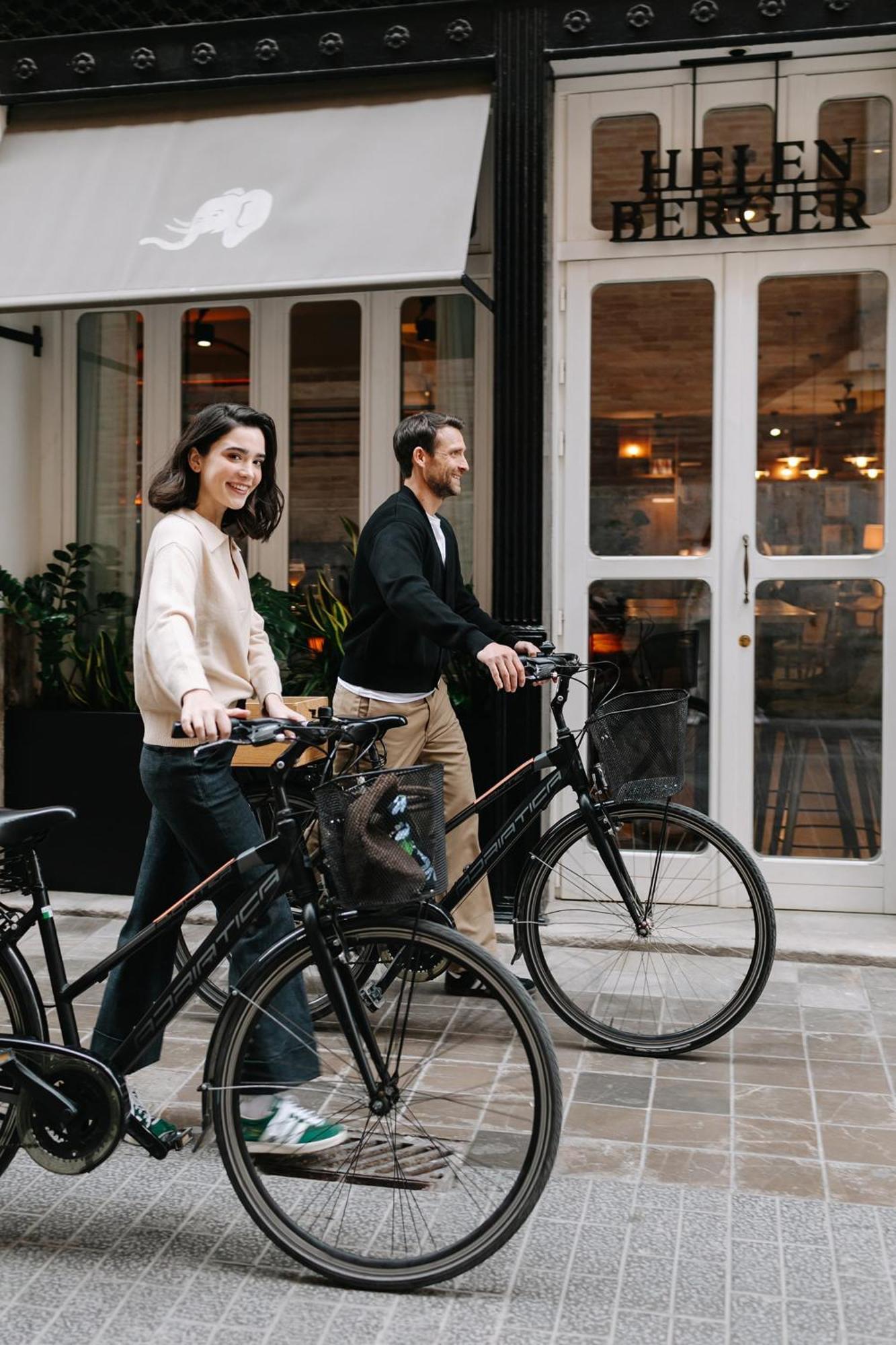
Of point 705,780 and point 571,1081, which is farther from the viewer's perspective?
point 705,780

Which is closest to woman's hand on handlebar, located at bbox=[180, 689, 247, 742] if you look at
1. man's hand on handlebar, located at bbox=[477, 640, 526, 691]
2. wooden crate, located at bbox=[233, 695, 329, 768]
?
man's hand on handlebar, located at bbox=[477, 640, 526, 691]

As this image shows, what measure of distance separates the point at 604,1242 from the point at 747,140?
4921mm

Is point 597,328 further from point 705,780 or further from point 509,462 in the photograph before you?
point 705,780

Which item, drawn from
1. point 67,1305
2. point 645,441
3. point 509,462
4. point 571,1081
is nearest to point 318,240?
point 509,462

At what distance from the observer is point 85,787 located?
689 centimetres

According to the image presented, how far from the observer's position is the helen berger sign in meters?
6.23

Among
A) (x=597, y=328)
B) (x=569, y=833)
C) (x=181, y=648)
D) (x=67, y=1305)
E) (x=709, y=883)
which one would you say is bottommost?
(x=67, y=1305)

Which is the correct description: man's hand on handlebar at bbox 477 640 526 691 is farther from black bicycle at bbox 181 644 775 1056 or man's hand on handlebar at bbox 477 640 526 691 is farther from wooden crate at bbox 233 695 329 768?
wooden crate at bbox 233 695 329 768

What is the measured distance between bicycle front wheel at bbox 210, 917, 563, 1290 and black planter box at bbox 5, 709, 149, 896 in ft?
12.0

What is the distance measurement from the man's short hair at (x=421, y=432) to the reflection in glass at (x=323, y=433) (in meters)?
2.32

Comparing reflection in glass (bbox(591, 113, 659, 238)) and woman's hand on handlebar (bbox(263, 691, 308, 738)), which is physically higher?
reflection in glass (bbox(591, 113, 659, 238))

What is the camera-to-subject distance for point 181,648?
3.40 m

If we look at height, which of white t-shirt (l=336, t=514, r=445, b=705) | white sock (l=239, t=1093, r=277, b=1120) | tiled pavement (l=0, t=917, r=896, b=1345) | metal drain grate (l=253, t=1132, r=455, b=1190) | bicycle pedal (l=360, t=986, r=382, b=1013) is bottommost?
tiled pavement (l=0, t=917, r=896, b=1345)

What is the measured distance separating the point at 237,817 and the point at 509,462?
2.97 metres
